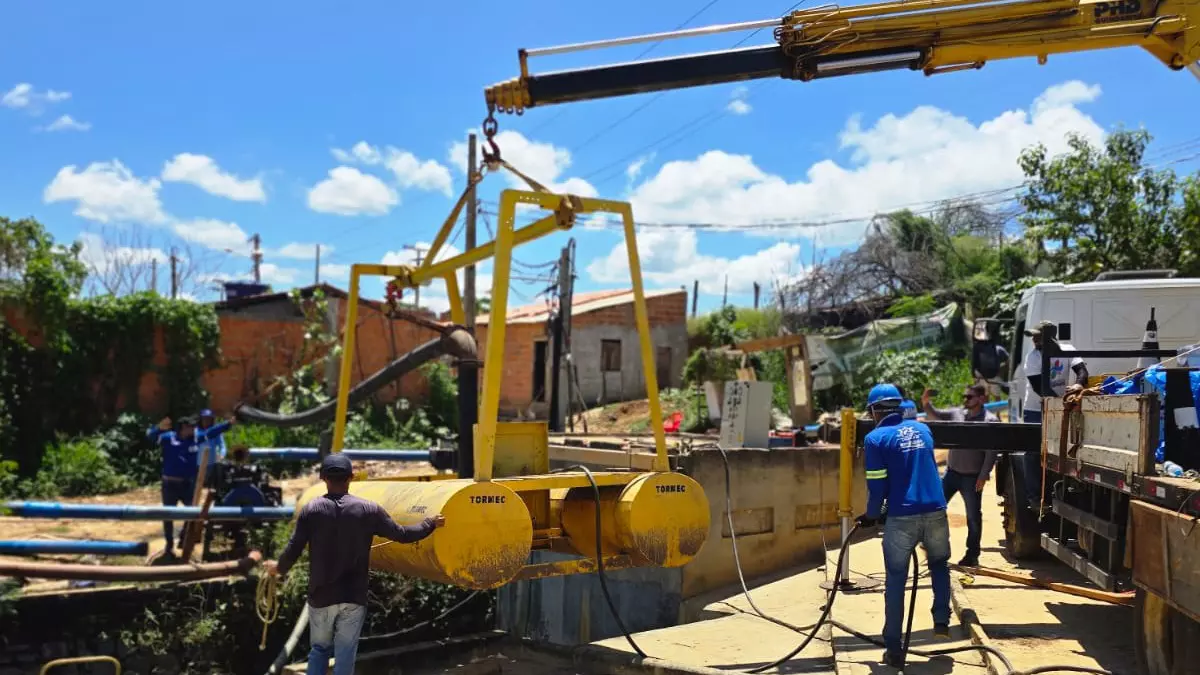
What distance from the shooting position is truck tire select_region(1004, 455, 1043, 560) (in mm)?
8695

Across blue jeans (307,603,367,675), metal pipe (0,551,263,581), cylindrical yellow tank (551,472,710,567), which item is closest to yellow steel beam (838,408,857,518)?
cylindrical yellow tank (551,472,710,567)

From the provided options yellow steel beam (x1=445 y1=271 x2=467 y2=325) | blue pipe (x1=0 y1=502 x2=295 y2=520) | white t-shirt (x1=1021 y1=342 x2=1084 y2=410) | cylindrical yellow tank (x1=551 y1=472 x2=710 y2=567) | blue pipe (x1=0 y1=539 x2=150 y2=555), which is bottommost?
blue pipe (x1=0 y1=539 x2=150 y2=555)

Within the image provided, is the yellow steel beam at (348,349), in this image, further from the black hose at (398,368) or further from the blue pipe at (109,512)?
the blue pipe at (109,512)

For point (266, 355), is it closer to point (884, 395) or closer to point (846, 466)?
point (846, 466)

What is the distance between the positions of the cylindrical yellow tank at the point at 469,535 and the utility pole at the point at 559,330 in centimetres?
1301

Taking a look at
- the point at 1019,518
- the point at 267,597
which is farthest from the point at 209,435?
the point at 1019,518

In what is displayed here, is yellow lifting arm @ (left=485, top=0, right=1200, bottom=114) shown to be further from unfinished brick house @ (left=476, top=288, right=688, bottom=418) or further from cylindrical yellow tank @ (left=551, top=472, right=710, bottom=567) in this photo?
unfinished brick house @ (left=476, top=288, right=688, bottom=418)

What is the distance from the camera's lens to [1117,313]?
9.47 m

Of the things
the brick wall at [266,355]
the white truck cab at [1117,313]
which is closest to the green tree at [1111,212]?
the white truck cab at [1117,313]

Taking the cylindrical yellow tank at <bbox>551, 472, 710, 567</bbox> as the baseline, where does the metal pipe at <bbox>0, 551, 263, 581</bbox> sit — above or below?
below

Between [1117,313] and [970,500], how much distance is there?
2597 millimetres

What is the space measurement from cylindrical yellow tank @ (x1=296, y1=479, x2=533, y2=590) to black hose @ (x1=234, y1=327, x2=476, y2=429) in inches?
123

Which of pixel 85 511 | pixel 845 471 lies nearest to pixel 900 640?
pixel 845 471

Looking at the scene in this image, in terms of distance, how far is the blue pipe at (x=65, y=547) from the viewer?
1115 cm
